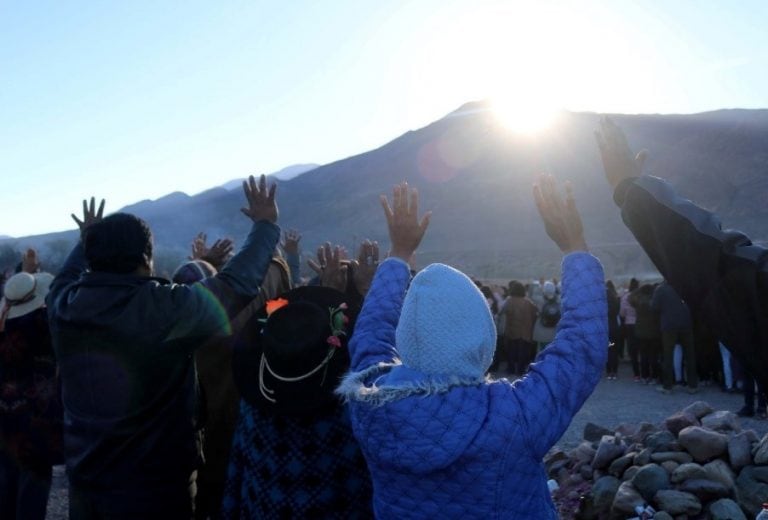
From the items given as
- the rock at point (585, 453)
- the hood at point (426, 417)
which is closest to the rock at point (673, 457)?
the rock at point (585, 453)

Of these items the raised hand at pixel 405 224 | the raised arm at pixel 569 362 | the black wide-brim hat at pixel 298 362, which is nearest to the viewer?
the raised arm at pixel 569 362

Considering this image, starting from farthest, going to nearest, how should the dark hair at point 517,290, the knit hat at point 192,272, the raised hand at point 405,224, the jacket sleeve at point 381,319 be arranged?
the dark hair at point 517,290 → the knit hat at point 192,272 → the raised hand at point 405,224 → the jacket sleeve at point 381,319

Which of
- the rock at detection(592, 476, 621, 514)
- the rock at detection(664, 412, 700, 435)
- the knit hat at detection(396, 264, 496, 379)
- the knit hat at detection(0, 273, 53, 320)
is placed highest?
the knit hat at detection(0, 273, 53, 320)

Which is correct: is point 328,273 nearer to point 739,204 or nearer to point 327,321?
point 327,321

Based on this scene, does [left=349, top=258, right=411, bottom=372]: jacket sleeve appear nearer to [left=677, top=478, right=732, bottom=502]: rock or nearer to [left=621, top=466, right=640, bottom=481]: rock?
[left=677, top=478, right=732, bottom=502]: rock

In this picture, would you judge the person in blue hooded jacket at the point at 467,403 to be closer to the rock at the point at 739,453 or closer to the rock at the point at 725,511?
the rock at the point at 725,511

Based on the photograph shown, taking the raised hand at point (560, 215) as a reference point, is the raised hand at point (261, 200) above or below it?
above

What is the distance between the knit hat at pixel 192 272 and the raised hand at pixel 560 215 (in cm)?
194

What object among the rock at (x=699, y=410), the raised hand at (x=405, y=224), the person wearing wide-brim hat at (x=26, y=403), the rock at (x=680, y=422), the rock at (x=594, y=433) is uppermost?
the raised hand at (x=405, y=224)

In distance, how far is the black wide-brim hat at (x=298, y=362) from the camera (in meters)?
2.47

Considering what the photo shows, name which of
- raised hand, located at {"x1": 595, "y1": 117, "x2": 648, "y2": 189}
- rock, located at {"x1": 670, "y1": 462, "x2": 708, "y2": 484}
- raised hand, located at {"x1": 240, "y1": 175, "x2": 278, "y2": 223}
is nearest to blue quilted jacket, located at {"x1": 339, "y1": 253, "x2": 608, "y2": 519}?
raised hand, located at {"x1": 595, "y1": 117, "x2": 648, "y2": 189}

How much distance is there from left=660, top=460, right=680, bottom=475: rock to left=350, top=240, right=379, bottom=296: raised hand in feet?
10.1

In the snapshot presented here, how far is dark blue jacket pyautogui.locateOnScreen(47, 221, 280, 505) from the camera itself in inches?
102

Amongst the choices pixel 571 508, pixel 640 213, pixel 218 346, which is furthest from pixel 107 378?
pixel 571 508
